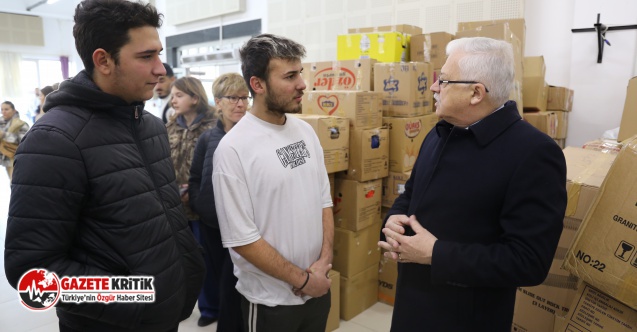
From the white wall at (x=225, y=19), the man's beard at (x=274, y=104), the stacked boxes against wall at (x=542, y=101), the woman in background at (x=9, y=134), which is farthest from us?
the white wall at (x=225, y=19)

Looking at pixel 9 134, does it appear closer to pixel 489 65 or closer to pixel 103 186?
pixel 103 186

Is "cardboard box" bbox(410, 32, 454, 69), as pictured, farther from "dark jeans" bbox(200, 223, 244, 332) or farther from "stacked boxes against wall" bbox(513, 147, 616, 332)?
"dark jeans" bbox(200, 223, 244, 332)

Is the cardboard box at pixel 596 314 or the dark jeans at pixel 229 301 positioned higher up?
the cardboard box at pixel 596 314

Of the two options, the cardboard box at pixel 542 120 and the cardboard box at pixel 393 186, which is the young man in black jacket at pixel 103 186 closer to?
the cardboard box at pixel 393 186

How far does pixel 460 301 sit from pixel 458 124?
0.53m

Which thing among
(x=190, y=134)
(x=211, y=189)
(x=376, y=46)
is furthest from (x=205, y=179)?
(x=376, y=46)

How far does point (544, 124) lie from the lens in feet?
10.8

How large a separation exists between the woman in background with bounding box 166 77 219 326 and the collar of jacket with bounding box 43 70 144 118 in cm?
146

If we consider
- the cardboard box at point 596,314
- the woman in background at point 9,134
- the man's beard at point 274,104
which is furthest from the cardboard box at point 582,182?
the woman in background at point 9,134

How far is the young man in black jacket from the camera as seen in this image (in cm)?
96

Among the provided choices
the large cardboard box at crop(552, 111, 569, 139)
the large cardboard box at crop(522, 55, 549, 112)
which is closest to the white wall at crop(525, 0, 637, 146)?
the large cardboard box at crop(552, 111, 569, 139)

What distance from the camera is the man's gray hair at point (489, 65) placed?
1110 millimetres

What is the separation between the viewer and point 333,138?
256 cm

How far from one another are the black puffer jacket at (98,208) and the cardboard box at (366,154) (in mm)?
1597
